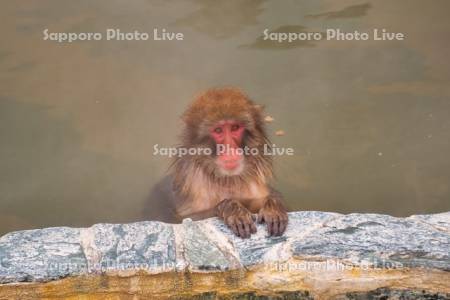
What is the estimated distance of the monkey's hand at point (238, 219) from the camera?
13.1 ft

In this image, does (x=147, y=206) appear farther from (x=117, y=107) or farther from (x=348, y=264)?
(x=348, y=264)

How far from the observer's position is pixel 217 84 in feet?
26.0

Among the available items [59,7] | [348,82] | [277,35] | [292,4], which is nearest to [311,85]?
[348,82]

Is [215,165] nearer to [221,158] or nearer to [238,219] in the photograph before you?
[221,158]

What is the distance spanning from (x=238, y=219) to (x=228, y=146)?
44.6 inches

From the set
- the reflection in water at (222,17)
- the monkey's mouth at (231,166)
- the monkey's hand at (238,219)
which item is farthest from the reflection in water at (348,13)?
the monkey's hand at (238,219)

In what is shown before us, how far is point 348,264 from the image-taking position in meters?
3.60

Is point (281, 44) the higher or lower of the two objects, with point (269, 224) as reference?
higher

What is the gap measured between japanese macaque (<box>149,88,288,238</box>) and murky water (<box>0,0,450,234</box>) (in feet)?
4.17

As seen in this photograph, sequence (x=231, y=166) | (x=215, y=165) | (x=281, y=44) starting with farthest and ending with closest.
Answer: (x=281, y=44) → (x=215, y=165) → (x=231, y=166)

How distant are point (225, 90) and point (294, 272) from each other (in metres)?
2.01

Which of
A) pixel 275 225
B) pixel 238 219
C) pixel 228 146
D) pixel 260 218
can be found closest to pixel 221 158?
pixel 228 146

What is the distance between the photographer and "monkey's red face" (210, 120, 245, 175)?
510 centimetres

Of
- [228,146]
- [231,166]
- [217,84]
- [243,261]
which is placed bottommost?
[243,261]
